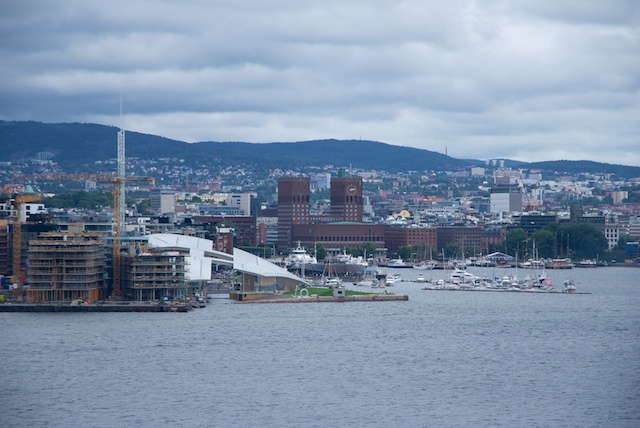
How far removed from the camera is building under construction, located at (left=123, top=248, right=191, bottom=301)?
6394 cm

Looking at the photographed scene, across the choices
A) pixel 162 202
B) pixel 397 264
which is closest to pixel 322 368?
pixel 397 264

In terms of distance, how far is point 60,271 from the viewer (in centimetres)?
6209

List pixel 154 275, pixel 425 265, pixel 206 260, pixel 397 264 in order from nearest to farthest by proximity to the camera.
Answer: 1. pixel 154 275
2. pixel 206 260
3. pixel 397 264
4. pixel 425 265

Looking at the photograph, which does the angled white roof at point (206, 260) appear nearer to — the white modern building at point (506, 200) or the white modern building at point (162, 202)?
the white modern building at point (162, 202)

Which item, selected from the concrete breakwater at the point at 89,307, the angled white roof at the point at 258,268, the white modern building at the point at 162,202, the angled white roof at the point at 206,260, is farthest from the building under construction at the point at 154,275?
the white modern building at the point at 162,202

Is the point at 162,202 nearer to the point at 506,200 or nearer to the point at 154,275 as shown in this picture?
the point at 506,200

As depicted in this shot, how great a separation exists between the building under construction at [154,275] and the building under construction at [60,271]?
6.79 ft

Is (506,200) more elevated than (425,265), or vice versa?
(506,200)

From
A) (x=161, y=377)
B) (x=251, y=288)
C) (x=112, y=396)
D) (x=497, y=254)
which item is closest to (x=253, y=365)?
(x=161, y=377)

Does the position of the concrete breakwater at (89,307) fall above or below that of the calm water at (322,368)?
above

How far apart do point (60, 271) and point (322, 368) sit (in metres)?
21.2

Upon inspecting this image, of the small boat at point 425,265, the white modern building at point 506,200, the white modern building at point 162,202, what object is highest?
the white modern building at point 506,200

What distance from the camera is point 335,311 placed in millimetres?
64750

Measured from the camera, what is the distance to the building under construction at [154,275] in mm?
63938
